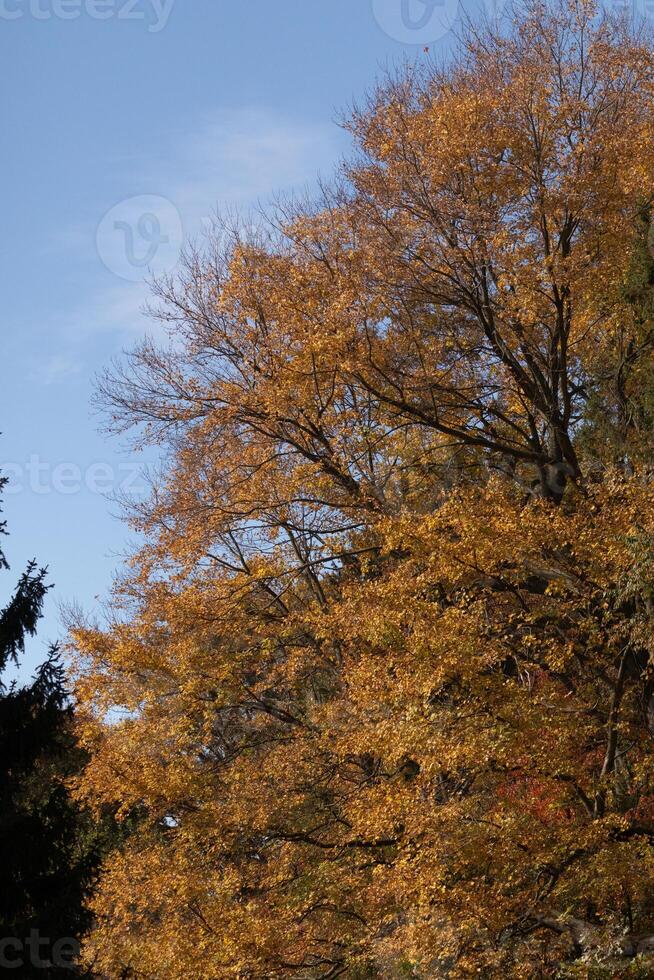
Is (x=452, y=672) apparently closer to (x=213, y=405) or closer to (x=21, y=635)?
(x=21, y=635)

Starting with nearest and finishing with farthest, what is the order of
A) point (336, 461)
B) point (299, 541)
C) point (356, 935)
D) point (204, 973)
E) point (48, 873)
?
point (48, 873)
point (204, 973)
point (356, 935)
point (336, 461)
point (299, 541)

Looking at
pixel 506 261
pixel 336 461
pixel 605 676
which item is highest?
pixel 506 261

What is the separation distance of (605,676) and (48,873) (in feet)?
25.4

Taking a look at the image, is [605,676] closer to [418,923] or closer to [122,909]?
[418,923]

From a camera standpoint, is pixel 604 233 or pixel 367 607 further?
pixel 604 233

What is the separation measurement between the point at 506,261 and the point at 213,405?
554 centimetres

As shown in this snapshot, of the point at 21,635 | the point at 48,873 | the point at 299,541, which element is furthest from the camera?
the point at 299,541

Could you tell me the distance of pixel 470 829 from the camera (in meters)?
12.6

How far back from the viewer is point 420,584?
1366 centimetres

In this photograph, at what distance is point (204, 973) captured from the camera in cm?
1430

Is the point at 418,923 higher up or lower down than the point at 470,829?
lower down

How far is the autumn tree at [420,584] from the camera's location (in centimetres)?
1260

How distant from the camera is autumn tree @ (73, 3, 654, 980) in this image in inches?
496

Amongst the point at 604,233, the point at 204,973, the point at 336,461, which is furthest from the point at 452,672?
the point at 604,233
